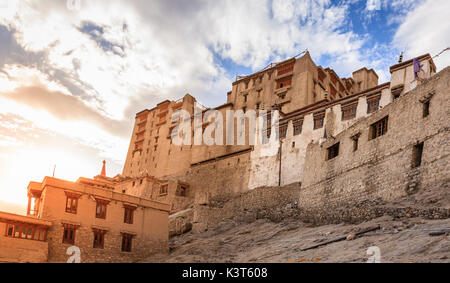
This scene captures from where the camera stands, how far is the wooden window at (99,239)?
80.3 ft

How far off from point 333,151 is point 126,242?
46.8 ft

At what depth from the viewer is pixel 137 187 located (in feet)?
159

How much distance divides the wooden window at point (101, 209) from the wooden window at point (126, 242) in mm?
1882

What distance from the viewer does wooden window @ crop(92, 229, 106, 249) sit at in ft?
80.3

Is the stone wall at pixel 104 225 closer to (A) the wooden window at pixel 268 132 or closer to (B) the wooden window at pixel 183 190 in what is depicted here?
(A) the wooden window at pixel 268 132

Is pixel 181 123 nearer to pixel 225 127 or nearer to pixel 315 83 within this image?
pixel 225 127

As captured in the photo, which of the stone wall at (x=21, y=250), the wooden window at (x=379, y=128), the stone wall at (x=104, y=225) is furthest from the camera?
the stone wall at (x=104, y=225)

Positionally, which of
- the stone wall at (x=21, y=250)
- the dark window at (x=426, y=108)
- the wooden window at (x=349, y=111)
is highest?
the wooden window at (x=349, y=111)

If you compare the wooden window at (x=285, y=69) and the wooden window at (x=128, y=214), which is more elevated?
the wooden window at (x=285, y=69)

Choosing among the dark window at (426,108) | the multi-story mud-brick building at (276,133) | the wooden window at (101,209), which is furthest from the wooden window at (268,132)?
the dark window at (426,108)

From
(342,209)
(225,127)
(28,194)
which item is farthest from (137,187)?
(342,209)

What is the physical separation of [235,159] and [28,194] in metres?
20.0

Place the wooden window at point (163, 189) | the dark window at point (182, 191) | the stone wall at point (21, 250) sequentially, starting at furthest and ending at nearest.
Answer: the wooden window at point (163, 189), the dark window at point (182, 191), the stone wall at point (21, 250)

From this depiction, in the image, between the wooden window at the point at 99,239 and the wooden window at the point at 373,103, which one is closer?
the wooden window at the point at 99,239
